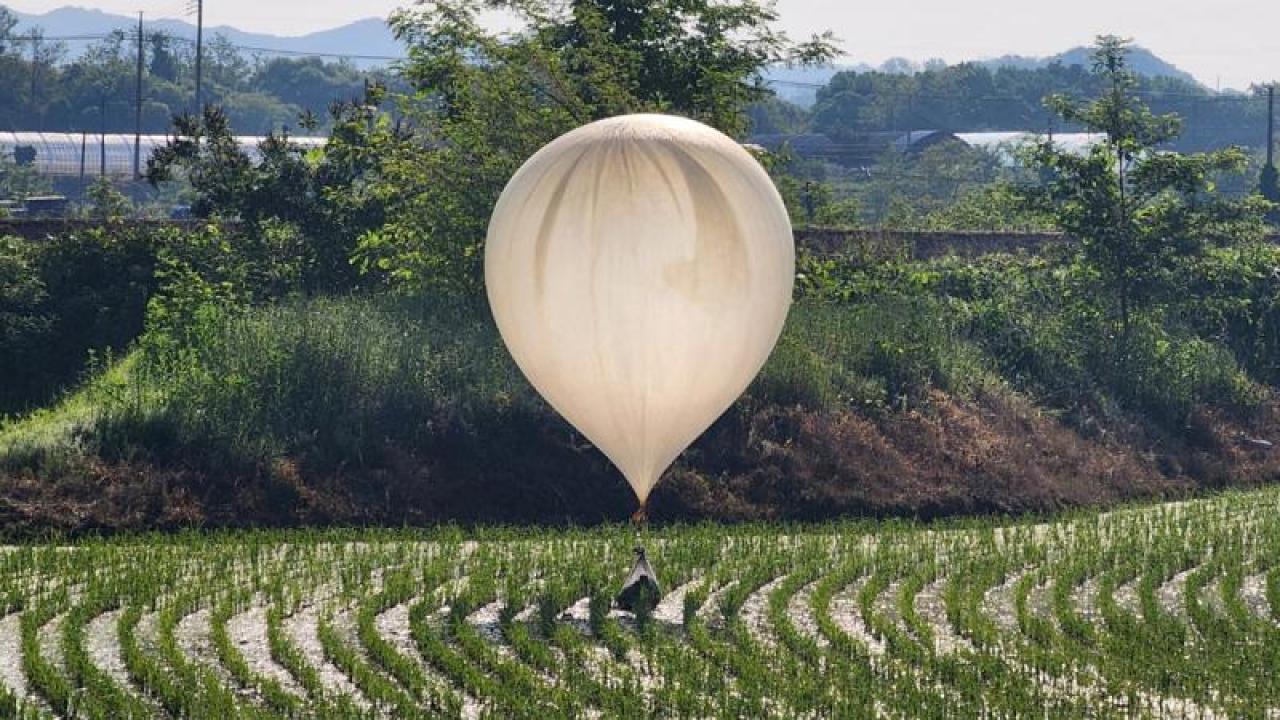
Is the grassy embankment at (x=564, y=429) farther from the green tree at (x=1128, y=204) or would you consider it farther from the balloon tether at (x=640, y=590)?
the balloon tether at (x=640, y=590)

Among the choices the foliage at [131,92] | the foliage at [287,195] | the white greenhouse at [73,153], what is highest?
the foliage at [287,195]

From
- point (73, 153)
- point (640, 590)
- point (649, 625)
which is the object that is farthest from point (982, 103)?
point (649, 625)

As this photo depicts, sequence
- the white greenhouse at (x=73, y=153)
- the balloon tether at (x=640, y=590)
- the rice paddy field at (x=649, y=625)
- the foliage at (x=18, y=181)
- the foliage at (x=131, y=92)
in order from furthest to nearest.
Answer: the foliage at (x=131, y=92), the white greenhouse at (x=73, y=153), the foliage at (x=18, y=181), the balloon tether at (x=640, y=590), the rice paddy field at (x=649, y=625)

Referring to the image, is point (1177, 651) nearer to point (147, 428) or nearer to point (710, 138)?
point (710, 138)

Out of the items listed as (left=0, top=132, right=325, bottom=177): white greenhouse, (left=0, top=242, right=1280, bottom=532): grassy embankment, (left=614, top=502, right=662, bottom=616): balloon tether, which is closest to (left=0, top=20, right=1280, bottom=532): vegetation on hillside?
(left=0, top=242, right=1280, bottom=532): grassy embankment

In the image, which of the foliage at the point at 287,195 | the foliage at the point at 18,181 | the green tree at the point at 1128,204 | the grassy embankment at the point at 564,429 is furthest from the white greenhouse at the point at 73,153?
the grassy embankment at the point at 564,429

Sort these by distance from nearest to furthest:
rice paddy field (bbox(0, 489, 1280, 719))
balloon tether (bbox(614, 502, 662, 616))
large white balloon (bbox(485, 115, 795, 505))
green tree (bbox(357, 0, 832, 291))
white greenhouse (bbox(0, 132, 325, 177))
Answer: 1. rice paddy field (bbox(0, 489, 1280, 719))
2. large white balloon (bbox(485, 115, 795, 505))
3. balloon tether (bbox(614, 502, 662, 616))
4. green tree (bbox(357, 0, 832, 291))
5. white greenhouse (bbox(0, 132, 325, 177))

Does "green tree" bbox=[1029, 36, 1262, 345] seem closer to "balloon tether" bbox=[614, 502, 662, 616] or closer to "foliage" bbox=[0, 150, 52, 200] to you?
"balloon tether" bbox=[614, 502, 662, 616]
